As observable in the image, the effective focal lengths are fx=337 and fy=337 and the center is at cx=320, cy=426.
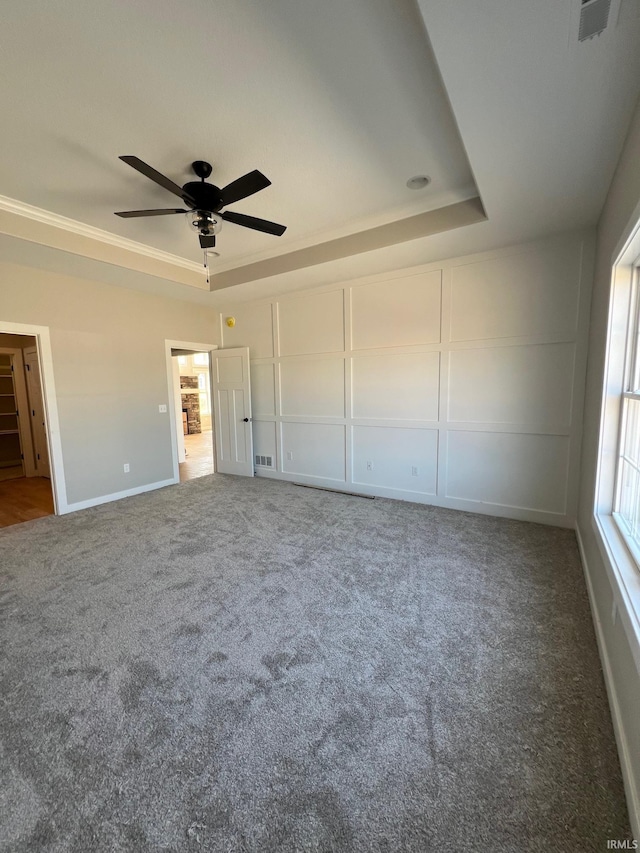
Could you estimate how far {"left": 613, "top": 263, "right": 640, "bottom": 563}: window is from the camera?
1916mm

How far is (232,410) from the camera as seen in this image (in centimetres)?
560

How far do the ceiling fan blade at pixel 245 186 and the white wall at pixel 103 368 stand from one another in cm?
285

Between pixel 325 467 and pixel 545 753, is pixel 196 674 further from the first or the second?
pixel 325 467

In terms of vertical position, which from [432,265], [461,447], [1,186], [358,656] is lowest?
[358,656]

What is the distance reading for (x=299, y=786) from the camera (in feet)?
3.99

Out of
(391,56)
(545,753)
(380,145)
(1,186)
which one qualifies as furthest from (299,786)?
(1,186)

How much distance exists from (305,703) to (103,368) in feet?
14.4

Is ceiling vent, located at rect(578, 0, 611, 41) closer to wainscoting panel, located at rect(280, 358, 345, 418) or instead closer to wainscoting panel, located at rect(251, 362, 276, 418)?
wainscoting panel, located at rect(280, 358, 345, 418)

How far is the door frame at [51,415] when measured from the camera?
381 cm

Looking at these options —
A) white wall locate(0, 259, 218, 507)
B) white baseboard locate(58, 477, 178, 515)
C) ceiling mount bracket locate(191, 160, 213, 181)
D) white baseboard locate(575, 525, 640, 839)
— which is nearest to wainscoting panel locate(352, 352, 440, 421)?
white baseboard locate(575, 525, 640, 839)

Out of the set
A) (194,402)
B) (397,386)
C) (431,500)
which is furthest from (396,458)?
(194,402)

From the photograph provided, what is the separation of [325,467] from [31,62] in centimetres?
430

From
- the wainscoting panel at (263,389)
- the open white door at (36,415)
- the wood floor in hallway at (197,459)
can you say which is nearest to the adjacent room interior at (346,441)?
the wainscoting panel at (263,389)

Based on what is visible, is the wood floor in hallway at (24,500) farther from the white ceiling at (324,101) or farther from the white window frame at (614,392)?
the white window frame at (614,392)
